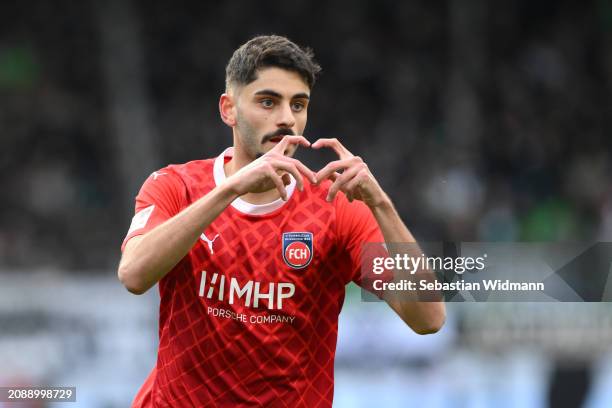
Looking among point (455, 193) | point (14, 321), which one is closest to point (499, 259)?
point (14, 321)

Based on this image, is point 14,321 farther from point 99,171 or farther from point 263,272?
point 263,272

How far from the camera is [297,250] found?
3.99 m

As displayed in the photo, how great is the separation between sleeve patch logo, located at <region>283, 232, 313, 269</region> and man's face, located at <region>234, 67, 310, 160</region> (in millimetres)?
348

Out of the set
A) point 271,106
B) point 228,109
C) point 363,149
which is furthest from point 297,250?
point 363,149

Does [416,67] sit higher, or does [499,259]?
[416,67]

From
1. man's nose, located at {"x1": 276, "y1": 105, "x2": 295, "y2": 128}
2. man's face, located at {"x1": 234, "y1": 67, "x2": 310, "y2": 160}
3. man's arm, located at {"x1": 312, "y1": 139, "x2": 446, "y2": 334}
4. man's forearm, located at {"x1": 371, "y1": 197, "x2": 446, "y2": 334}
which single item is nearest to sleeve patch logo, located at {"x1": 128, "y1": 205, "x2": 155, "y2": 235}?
man's face, located at {"x1": 234, "y1": 67, "x2": 310, "y2": 160}

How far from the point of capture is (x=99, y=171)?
13.5 m

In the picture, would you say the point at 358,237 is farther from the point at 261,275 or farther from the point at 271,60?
the point at 271,60

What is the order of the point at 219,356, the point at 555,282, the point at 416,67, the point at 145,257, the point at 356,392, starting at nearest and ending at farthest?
the point at 145,257
the point at 219,356
the point at 555,282
the point at 356,392
the point at 416,67

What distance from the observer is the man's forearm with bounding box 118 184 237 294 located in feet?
11.8

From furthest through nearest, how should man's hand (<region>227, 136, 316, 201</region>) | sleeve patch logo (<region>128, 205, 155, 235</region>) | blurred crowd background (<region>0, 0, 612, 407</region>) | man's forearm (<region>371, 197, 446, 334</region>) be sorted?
blurred crowd background (<region>0, 0, 612, 407</region>) → sleeve patch logo (<region>128, 205, 155, 235</region>) → man's forearm (<region>371, 197, 446, 334</region>) → man's hand (<region>227, 136, 316, 201</region>)

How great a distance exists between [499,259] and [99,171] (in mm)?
9186

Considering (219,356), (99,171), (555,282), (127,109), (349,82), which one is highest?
(349,82)

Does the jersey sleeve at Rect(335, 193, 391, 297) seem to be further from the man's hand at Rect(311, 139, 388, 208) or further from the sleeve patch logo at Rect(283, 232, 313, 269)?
the man's hand at Rect(311, 139, 388, 208)
